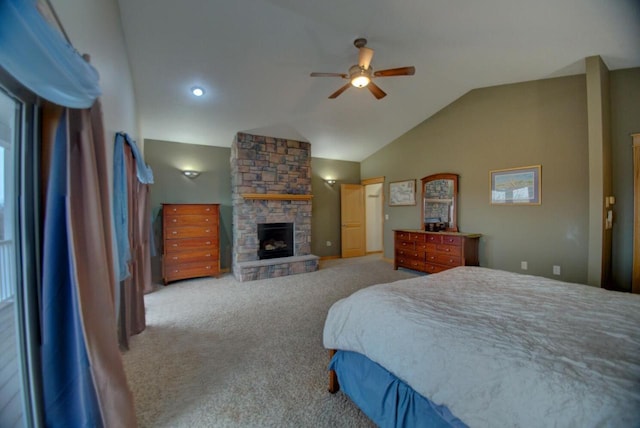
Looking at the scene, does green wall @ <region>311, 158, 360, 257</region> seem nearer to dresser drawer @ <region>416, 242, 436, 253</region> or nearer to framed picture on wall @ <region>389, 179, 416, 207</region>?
framed picture on wall @ <region>389, 179, 416, 207</region>

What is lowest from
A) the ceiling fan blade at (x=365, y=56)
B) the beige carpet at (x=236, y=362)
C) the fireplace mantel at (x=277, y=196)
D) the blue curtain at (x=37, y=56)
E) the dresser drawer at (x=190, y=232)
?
the beige carpet at (x=236, y=362)

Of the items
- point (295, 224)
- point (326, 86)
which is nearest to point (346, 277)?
point (295, 224)

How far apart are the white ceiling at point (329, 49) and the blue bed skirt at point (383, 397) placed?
3172 millimetres

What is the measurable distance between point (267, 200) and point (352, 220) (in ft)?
8.75

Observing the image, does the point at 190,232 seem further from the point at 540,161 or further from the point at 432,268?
the point at 540,161

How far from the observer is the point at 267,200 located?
5031mm

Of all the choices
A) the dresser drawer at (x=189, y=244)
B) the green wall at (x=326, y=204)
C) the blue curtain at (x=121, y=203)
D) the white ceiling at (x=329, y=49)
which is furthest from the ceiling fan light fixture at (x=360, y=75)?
the dresser drawer at (x=189, y=244)

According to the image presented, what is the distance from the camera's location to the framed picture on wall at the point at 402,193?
547 cm

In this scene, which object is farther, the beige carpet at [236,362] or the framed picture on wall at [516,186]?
the framed picture on wall at [516,186]

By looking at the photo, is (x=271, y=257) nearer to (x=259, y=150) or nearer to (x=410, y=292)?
(x=259, y=150)

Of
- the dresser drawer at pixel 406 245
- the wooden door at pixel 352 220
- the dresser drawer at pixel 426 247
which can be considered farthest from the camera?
the wooden door at pixel 352 220

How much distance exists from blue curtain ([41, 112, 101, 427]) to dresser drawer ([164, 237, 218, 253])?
12.0ft

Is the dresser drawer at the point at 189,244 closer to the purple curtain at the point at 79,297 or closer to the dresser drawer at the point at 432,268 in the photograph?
the purple curtain at the point at 79,297

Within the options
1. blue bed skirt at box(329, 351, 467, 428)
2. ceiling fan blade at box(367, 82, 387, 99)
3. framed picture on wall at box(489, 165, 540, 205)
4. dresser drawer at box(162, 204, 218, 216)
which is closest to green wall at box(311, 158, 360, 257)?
dresser drawer at box(162, 204, 218, 216)
